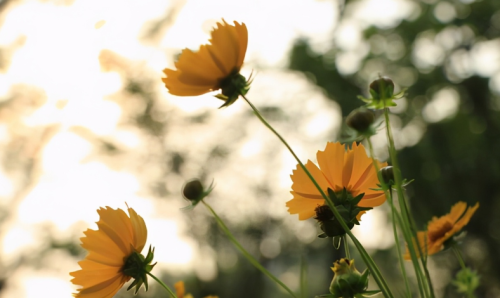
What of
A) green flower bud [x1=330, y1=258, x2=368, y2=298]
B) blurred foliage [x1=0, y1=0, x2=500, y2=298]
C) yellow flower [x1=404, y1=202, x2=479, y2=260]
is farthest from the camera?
blurred foliage [x1=0, y1=0, x2=500, y2=298]

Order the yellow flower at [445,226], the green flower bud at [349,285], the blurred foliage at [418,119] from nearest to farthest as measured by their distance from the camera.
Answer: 1. the green flower bud at [349,285]
2. the yellow flower at [445,226]
3. the blurred foliage at [418,119]

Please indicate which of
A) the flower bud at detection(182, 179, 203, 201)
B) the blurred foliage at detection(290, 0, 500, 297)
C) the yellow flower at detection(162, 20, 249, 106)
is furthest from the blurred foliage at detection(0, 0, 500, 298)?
the yellow flower at detection(162, 20, 249, 106)

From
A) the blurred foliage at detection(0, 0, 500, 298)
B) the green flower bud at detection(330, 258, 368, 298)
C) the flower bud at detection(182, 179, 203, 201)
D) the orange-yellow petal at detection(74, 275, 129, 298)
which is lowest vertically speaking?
the orange-yellow petal at detection(74, 275, 129, 298)

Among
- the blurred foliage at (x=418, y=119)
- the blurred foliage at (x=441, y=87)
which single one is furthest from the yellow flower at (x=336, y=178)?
the blurred foliage at (x=441, y=87)

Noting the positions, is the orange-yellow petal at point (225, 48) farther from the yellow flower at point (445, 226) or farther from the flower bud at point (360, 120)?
the yellow flower at point (445, 226)

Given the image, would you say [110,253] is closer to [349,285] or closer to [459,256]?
[349,285]

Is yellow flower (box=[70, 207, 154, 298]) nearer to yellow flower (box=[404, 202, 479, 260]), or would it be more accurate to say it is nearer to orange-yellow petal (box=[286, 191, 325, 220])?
orange-yellow petal (box=[286, 191, 325, 220])
